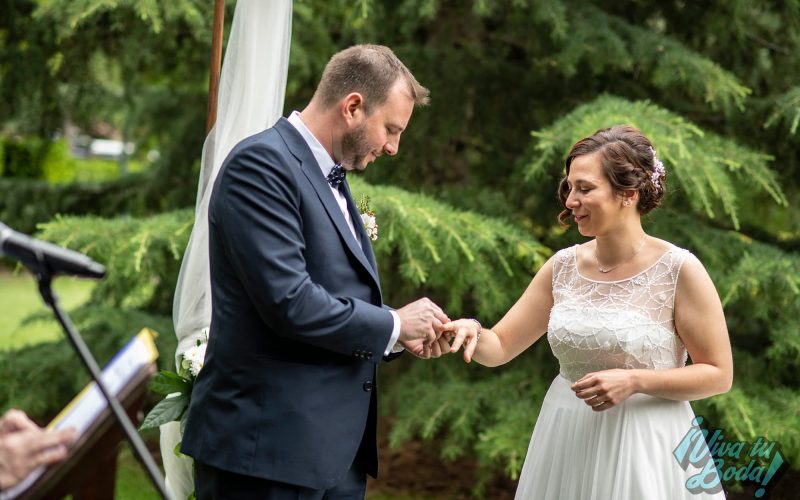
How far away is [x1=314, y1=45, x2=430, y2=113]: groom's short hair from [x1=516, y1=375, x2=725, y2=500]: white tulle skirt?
1.20 meters

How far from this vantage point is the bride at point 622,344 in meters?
2.65

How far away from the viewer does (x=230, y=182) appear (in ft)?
7.33

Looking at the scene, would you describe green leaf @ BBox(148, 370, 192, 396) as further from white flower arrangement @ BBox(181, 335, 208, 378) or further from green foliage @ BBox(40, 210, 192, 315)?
green foliage @ BBox(40, 210, 192, 315)

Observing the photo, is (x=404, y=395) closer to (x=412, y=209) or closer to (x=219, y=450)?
(x=412, y=209)

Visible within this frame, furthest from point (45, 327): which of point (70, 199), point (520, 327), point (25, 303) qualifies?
point (520, 327)

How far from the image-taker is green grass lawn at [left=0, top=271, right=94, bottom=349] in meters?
10.6

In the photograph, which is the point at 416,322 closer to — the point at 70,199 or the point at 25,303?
the point at 70,199

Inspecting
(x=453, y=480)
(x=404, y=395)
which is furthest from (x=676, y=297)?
(x=453, y=480)

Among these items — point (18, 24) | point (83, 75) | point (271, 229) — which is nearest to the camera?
point (271, 229)

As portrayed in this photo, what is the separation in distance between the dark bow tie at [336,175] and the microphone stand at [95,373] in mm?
921

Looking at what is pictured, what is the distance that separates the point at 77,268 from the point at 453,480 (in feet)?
15.9

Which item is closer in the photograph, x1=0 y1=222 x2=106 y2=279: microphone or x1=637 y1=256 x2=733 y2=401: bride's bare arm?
Answer: x1=0 y1=222 x2=106 y2=279: microphone

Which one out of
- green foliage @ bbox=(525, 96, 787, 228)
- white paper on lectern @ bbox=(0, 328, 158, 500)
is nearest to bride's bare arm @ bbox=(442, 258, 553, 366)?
green foliage @ bbox=(525, 96, 787, 228)

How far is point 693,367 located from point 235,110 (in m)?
1.87
